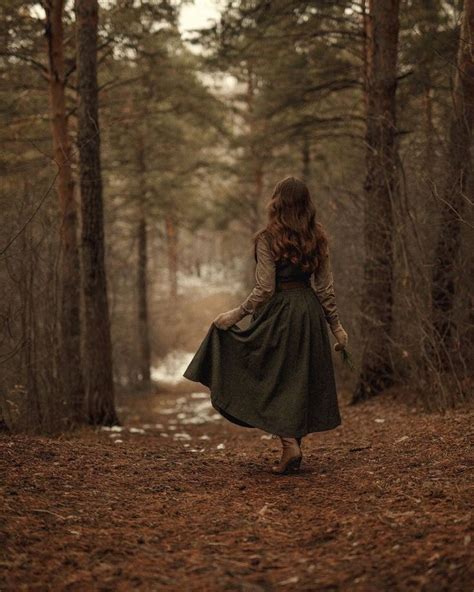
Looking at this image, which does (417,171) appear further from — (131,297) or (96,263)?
(131,297)

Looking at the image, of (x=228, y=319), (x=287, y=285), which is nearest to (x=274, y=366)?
(x=228, y=319)

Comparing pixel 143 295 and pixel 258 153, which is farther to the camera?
pixel 143 295

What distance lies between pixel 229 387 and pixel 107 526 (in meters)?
1.73

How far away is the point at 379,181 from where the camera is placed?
9117mm

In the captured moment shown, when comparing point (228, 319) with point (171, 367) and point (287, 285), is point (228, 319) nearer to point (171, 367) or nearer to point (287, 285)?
point (287, 285)

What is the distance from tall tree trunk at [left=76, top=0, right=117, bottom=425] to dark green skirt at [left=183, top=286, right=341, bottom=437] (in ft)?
14.8

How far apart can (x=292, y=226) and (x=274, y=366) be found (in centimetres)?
111

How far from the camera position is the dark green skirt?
5.03 meters

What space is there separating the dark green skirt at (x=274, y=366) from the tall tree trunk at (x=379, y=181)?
3789mm

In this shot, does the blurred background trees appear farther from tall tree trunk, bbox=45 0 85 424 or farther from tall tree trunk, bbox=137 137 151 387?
tall tree trunk, bbox=137 137 151 387

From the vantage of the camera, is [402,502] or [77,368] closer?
[402,502]

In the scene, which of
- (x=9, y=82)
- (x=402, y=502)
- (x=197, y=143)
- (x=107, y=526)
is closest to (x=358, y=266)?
(x=9, y=82)

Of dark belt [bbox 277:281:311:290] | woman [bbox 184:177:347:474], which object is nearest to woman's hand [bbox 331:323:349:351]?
woman [bbox 184:177:347:474]

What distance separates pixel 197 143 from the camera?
2102 cm
